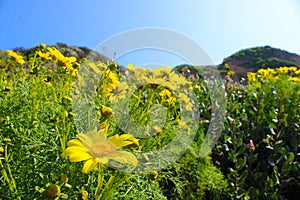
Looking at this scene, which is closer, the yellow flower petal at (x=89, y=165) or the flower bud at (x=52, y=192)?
the yellow flower petal at (x=89, y=165)

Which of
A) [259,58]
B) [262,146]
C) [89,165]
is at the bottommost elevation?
[262,146]

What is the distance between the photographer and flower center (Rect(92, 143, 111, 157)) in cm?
82

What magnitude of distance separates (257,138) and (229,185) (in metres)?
0.85

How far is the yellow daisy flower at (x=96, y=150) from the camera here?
75 cm

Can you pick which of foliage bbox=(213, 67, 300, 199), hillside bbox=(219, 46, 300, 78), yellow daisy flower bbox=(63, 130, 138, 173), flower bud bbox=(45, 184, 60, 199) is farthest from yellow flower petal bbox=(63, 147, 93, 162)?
hillside bbox=(219, 46, 300, 78)

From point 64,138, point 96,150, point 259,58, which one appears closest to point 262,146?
point 64,138

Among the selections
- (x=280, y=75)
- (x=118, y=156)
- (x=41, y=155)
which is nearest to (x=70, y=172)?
(x=41, y=155)

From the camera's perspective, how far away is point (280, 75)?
4012 millimetres

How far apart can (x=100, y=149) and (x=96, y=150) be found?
0.04 ft

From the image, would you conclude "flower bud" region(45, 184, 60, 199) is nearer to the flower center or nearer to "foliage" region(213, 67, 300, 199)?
the flower center

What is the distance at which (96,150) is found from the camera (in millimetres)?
827

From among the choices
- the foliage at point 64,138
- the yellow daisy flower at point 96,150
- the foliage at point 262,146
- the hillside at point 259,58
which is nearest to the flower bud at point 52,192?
the foliage at point 64,138

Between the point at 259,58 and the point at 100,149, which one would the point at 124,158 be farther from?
the point at 259,58

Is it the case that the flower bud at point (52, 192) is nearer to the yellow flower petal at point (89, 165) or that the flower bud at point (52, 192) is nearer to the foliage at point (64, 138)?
the foliage at point (64, 138)
